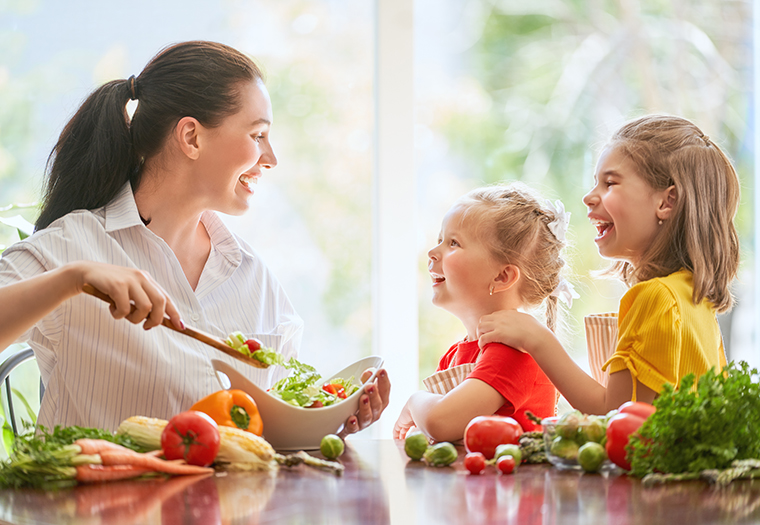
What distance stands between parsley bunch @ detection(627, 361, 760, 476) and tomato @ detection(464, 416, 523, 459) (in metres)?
0.25

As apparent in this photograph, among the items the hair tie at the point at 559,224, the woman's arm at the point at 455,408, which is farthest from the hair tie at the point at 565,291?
the woman's arm at the point at 455,408

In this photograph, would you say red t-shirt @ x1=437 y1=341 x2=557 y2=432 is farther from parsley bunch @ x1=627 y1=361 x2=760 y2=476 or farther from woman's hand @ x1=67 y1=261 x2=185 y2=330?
woman's hand @ x1=67 y1=261 x2=185 y2=330

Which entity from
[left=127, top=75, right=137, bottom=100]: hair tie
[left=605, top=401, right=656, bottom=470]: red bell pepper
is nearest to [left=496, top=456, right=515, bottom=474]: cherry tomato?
[left=605, top=401, right=656, bottom=470]: red bell pepper

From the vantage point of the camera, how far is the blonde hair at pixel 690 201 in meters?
1.58

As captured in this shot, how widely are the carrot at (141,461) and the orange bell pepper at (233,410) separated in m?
0.16

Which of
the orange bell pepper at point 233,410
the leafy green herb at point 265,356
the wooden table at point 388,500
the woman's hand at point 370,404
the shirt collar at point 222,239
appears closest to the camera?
the wooden table at point 388,500

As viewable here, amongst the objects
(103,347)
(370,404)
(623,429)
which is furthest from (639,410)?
(103,347)

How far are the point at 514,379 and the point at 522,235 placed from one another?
44 centimetres

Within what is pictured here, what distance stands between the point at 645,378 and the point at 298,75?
228 cm

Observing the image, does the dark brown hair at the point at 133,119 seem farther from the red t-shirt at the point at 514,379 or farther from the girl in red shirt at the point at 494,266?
the red t-shirt at the point at 514,379

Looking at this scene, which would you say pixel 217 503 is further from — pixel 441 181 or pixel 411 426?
pixel 441 181

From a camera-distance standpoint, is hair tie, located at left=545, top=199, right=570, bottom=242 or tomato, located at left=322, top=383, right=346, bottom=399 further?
hair tie, located at left=545, top=199, right=570, bottom=242

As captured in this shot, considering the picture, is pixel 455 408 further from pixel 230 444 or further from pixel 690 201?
pixel 690 201

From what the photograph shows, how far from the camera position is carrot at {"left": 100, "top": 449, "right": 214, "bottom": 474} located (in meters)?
1.05
